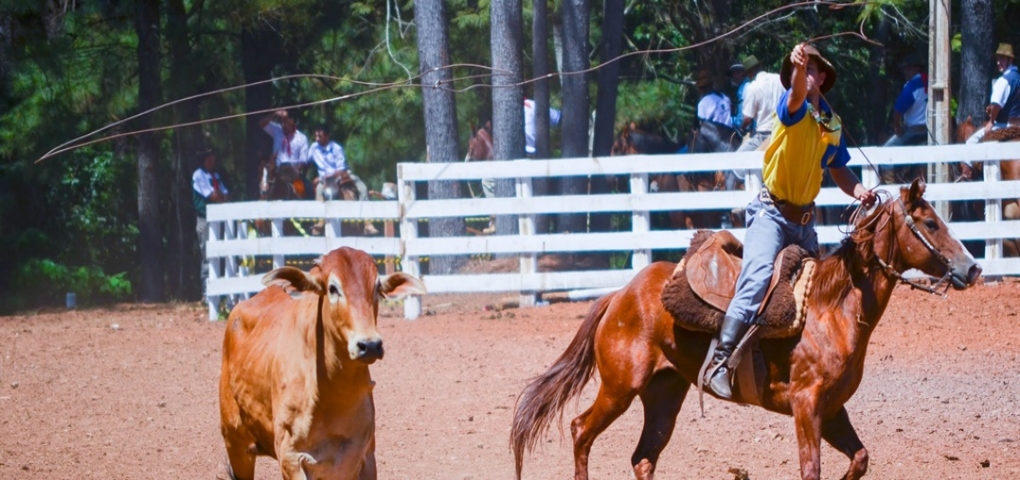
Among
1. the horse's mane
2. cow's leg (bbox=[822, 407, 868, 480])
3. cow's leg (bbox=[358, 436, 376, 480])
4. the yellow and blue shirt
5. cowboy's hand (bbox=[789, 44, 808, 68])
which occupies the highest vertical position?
cowboy's hand (bbox=[789, 44, 808, 68])

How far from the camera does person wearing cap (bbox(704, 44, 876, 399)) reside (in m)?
6.67

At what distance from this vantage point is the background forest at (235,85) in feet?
65.4

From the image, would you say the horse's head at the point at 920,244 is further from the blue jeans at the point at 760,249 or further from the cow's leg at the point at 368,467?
the cow's leg at the point at 368,467

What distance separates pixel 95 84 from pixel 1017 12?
591 inches

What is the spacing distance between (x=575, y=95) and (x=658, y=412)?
41.2ft

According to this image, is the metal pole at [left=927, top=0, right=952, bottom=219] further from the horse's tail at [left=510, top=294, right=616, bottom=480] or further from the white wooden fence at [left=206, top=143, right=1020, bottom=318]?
the horse's tail at [left=510, top=294, right=616, bottom=480]

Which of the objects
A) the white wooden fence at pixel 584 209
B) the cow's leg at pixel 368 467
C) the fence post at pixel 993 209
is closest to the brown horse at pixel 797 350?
the cow's leg at pixel 368 467

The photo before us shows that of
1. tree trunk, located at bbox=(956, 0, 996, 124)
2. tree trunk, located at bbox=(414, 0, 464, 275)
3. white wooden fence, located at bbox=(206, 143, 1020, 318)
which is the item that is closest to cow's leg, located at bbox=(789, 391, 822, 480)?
white wooden fence, located at bbox=(206, 143, 1020, 318)

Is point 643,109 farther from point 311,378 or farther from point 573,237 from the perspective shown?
point 311,378

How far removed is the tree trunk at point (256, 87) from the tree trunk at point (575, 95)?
554 cm

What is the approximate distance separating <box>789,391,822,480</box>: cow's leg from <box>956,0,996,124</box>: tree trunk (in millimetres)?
10801

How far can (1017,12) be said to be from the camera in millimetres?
20531

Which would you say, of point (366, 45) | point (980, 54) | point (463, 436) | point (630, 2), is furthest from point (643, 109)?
point (463, 436)

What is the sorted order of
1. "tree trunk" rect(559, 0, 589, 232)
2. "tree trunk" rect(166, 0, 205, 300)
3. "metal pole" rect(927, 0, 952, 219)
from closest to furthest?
"metal pole" rect(927, 0, 952, 219), "tree trunk" rect(559, 0, 589, 232), "tree trunk" rect(166, 0, 205, 300)
